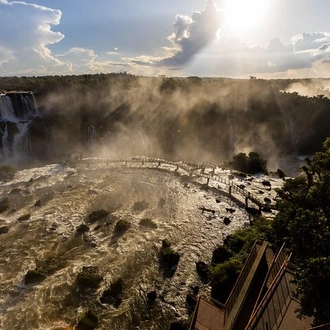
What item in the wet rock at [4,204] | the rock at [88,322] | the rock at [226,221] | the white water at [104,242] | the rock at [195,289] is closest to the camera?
the rock at [88,322]

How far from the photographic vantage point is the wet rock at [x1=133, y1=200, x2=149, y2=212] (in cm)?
3703

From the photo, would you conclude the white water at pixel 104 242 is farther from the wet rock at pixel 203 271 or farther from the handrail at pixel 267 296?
the handrail at pixel 267 296

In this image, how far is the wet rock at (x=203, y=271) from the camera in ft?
80.0

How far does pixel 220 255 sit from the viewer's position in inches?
1041

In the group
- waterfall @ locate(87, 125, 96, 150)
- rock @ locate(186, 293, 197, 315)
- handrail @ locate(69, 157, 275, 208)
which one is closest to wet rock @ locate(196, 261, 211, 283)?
rock @ locate(186, 293, 197, 315)

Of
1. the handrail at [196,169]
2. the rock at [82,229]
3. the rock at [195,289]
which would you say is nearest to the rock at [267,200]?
the handrail at [196,169]

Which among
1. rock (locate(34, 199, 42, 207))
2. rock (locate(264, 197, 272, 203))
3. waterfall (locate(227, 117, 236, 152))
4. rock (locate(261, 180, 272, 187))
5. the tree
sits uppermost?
the tree

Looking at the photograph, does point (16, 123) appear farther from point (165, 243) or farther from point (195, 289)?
point (195, 289)

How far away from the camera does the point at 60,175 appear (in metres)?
48.0

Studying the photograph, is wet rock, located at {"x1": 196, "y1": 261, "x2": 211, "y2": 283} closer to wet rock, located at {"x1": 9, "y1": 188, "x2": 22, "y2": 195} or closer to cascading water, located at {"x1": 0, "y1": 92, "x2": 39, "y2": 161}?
wet rock, located at {"x1": 9, "y1": 188, "x2": 22, "y2": 195}

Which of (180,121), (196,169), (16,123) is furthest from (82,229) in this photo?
(180,121)

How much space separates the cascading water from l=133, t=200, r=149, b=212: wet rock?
121 feet

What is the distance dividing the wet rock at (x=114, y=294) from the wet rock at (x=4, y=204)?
20.8m

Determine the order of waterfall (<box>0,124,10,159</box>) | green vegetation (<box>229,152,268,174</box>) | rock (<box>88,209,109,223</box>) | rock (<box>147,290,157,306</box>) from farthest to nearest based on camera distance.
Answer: waterfall (<box>0,124,10,159</box>) < green vegetation (<box>229,152,268,174</box>) < rock (<box>88,209,109,223</box>) < rock (<box>147,290,157,306</box>)
